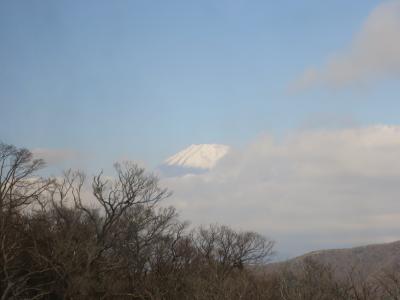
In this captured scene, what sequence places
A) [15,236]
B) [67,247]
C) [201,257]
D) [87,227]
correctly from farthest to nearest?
[201,257] < [87,227] < [15,236] < [67,247]

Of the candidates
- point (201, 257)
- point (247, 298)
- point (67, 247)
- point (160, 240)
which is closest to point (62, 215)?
point (67, 247)

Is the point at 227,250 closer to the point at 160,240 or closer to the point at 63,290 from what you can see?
the point at 160,240

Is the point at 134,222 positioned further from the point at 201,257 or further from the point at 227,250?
the point at 227,250

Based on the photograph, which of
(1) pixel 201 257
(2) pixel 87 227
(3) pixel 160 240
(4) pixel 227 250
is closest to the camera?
(2) pixel 87 227

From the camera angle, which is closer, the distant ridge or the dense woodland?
the dense woodland

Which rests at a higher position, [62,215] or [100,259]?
[62,215]

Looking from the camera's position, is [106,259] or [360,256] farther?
[360,256]

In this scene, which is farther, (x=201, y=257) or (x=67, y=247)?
(x=201, y=257)

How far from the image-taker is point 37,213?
5753cm

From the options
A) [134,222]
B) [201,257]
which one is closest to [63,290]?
[134,222]

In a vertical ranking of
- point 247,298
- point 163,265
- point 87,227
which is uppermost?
point 87,227

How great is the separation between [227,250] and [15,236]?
133 feet

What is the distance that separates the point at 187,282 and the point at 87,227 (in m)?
12.8

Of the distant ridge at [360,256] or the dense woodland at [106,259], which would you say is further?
the distant ridge at [360,256]
